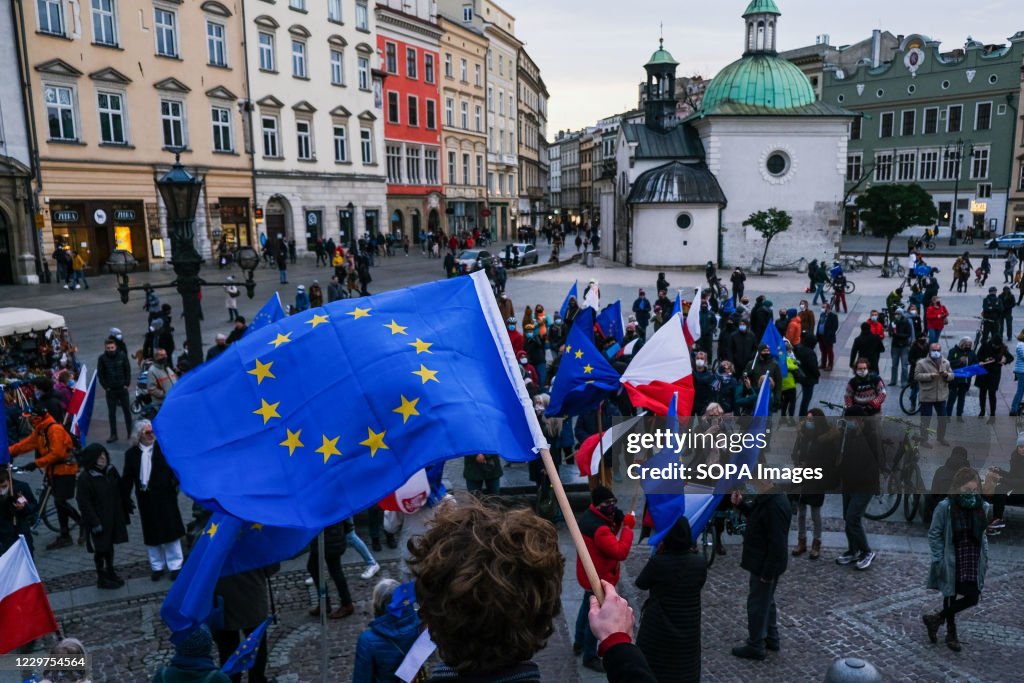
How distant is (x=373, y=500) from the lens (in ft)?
14.2

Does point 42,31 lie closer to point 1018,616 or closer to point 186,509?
point 186,509

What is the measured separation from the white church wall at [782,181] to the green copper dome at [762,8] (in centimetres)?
762

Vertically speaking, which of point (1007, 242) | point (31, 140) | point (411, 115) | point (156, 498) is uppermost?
point (411, 115)

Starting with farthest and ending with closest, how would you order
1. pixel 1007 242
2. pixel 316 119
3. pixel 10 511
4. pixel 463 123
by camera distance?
pixel 463 123, pixel 1007 242, pixel 316 119, pixel 10 511

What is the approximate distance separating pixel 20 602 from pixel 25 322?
11.4m

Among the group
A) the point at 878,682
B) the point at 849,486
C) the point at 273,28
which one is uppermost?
the point at 273,28

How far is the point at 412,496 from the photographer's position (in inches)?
290

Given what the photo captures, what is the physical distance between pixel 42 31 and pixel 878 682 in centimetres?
3634

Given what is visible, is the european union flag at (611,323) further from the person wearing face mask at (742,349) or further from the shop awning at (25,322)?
the shop awning at (25,322)

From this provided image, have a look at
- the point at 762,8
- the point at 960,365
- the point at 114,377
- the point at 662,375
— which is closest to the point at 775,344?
the point at 960,365

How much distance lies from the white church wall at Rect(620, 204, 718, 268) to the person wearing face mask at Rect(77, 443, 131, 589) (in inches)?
1471

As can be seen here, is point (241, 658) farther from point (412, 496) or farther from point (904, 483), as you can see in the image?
point (904, 483)

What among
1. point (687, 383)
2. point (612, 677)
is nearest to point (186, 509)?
point (687, 383)

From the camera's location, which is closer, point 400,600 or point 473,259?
point 400,600
